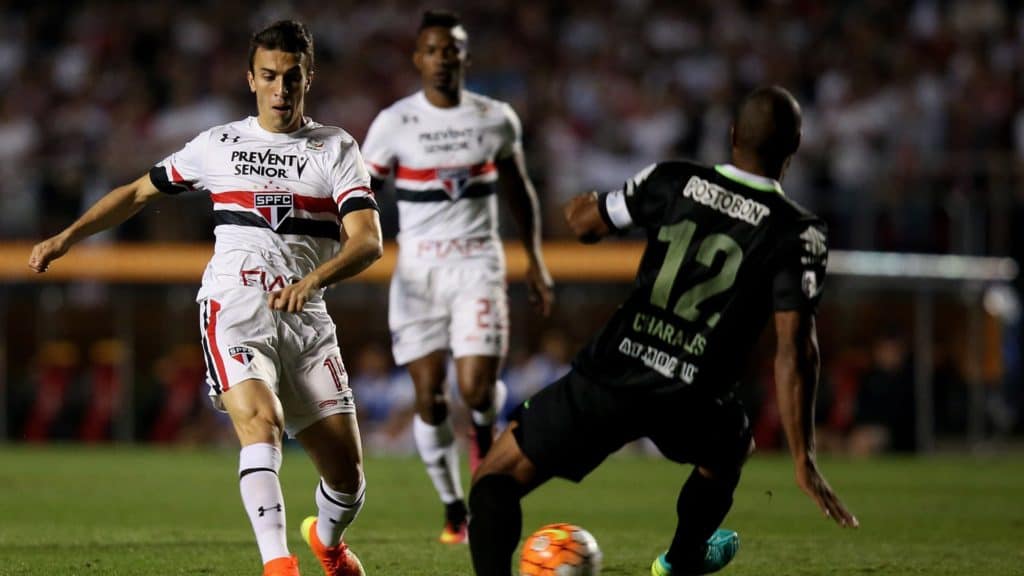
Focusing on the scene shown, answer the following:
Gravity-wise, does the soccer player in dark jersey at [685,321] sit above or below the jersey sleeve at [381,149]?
below

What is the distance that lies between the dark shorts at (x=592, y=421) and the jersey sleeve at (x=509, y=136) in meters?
4.11

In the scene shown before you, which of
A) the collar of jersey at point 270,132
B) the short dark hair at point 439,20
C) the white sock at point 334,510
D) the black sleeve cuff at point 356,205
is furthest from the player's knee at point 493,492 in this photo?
the short dark hair at point 439,20

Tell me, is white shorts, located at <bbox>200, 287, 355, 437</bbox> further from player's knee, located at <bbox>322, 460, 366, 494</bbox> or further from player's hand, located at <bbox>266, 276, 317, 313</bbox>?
player's hand, located at <bbox>266, 276, 317, 313</bbox>

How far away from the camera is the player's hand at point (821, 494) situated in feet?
18.6

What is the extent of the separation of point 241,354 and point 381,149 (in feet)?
11.8

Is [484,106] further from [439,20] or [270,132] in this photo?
[270,132]

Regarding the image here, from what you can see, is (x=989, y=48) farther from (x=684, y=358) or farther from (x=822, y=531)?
(x=684, y=358)

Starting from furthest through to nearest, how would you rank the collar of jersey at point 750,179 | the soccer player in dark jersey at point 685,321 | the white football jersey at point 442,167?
1. the white football jersey at point 442,167
2. the collar of jersey at point 750,179
3. the soccer player in dark jersey at point 685,321

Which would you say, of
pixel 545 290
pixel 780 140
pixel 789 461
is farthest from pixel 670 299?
pixel 789 461

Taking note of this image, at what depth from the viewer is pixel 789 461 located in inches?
725

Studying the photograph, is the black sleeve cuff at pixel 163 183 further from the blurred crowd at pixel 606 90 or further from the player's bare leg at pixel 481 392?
the blurred crowd at pixel 606 90

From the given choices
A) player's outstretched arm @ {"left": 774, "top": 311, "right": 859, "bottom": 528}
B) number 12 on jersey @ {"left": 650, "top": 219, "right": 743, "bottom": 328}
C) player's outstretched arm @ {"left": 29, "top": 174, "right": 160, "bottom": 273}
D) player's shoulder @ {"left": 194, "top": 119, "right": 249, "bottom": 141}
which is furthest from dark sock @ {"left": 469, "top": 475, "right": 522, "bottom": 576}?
player's outstretched arm @ {"left": 29, "top": 174, "right": 160, "bottom": 273}

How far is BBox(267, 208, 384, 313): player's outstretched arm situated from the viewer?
6246mm

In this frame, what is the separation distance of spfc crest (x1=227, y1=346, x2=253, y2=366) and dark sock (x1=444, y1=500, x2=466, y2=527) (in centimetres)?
322
